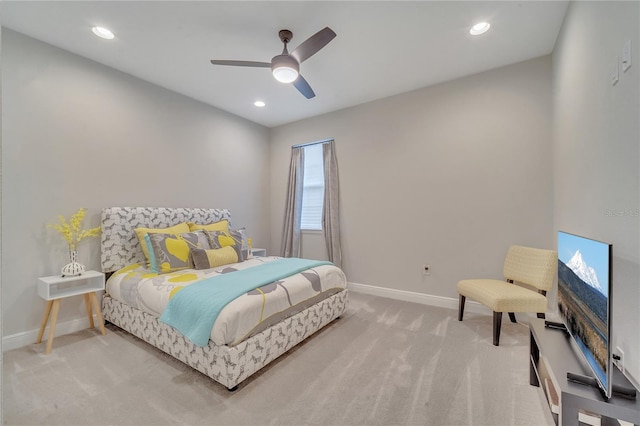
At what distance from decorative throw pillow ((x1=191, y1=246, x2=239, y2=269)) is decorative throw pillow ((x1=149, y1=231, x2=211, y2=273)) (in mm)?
81

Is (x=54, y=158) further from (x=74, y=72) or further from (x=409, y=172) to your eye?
(x=409, y=172)

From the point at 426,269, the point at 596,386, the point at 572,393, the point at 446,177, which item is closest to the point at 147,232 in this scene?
the point at 426,269

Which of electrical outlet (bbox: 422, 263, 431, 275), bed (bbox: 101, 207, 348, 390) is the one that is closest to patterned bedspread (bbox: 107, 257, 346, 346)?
bed (bbox: 101, 207, 348, 390)

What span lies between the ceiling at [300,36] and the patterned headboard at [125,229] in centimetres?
156

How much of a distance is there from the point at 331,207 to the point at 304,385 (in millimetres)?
2690

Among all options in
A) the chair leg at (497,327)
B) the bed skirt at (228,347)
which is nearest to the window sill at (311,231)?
the bed skirt at (228,347)

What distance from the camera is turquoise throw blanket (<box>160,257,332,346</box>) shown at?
2049 mm

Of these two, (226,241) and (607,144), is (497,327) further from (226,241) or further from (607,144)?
(226,241)

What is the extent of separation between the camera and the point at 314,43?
2369 millimetres

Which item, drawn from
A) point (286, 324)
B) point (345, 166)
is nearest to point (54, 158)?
point (286, 324)

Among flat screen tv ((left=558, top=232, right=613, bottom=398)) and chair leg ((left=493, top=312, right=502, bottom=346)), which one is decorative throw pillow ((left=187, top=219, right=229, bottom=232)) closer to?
chair leg ((left=493, top=312, right=502, bottom=346))

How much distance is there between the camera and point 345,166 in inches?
173

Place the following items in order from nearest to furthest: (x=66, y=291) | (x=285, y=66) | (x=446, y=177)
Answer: (x=285, y=66), (x=66, y=291), (x=446, y=177)

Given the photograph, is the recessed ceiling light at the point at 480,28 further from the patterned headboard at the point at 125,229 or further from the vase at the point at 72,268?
the vase at the point at 72,268
